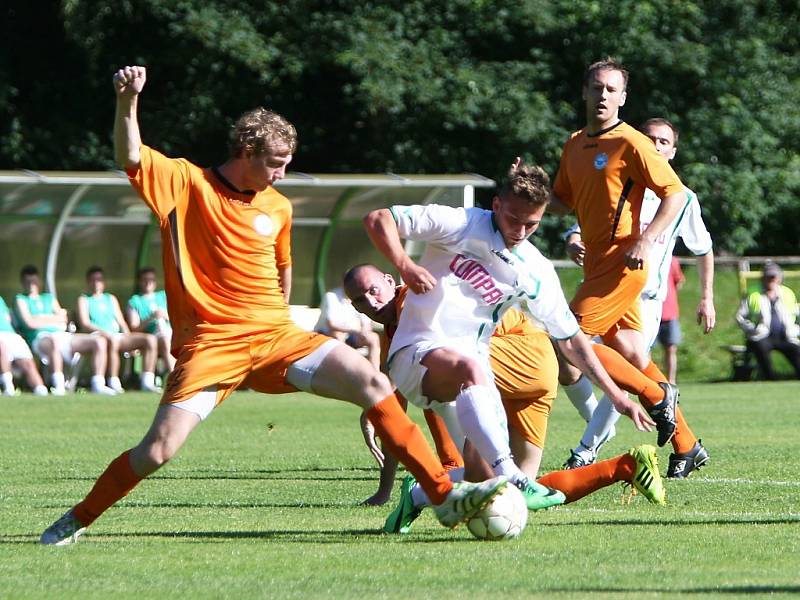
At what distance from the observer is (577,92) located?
1158 inches

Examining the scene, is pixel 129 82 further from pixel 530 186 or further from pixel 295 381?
pixel 530 186

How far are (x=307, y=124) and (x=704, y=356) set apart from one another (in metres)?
9.19

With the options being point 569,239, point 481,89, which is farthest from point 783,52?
point 569,239

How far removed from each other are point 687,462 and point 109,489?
3752mm

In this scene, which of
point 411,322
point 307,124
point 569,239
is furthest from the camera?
point 307,124

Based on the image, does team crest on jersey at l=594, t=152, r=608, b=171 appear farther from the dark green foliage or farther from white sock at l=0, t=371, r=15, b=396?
the dark green foliage

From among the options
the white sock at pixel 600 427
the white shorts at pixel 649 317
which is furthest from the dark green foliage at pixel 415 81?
the white sock at pixel 600 427

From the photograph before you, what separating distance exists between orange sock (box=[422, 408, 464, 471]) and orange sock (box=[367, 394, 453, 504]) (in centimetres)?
98

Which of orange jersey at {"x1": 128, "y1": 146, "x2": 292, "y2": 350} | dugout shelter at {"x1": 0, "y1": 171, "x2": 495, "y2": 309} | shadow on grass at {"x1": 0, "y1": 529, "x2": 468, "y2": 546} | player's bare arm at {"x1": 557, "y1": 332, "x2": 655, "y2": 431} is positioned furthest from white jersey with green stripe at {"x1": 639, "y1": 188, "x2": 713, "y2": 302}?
dugout shelter at {"x1": 0, "y1": 171, "x2": 495, "y2": 309}

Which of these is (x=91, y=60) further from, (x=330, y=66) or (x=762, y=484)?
(x=762, y=484)

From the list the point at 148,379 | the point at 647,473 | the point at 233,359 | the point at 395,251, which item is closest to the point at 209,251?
the point at 233,359

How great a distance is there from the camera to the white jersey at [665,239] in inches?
358

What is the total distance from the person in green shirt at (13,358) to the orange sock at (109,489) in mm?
12514

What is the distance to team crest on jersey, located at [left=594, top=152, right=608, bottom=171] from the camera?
28.2 ft
